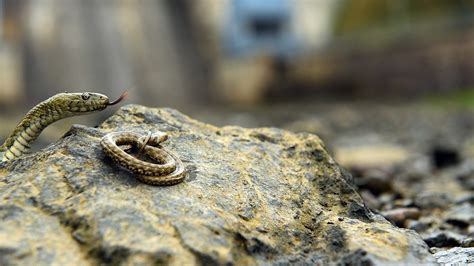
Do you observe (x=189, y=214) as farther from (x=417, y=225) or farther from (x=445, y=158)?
(x=445, y=158)

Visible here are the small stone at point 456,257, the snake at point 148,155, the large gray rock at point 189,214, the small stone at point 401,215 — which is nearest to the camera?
the large gray rock at point 189,214

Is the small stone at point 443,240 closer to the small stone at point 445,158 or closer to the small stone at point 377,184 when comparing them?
the small stone at point 377,184

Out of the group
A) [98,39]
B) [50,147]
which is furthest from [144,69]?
[50,147]

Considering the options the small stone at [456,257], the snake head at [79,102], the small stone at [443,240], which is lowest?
the small stone at [443,240]

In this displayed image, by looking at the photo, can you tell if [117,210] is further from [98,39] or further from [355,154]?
[98,39]

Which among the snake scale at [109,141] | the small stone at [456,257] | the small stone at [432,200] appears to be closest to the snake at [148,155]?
the snake scale at [109,141]

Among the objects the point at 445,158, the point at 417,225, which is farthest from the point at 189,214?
the point at 445,158
